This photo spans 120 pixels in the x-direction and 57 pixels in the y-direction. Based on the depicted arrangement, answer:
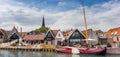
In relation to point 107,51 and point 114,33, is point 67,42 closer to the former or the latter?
point 114,33

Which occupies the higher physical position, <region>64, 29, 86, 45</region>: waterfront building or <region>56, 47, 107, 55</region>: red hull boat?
<region>64, 29, 86, 45</region>: waterfront building

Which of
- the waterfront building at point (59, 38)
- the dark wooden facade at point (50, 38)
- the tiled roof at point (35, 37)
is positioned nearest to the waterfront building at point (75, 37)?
the waterfront building at point (59, 38)

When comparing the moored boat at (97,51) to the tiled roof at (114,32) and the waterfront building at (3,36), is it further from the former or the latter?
the waterfront building at (3,36)

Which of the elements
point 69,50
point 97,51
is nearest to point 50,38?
point 69,50

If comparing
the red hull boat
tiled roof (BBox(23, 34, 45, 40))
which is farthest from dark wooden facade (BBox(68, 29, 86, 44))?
the red hull boat

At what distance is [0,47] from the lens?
93812 millimetres

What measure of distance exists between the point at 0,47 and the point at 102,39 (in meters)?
38.0

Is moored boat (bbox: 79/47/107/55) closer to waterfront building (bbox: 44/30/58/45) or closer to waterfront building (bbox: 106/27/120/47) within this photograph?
waterfront building (bbox: 106/27/120/47)

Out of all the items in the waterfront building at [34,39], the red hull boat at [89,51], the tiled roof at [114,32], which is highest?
the tiled roof at [114,32]

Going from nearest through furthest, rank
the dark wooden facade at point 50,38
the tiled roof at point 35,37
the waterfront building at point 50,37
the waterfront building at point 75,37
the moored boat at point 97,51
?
the moored boat at point 97,51 → the waterfront building at point 75,37 → the waterfront building at point 50,37 → the dark wooden facade at point 50,38 → the tiled roof at point 35,37

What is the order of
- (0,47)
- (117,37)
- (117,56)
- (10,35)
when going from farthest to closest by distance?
(10,35) → (0,47) → (117,37) → (117,56)

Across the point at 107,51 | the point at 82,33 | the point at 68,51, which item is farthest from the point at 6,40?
the point at 107,51

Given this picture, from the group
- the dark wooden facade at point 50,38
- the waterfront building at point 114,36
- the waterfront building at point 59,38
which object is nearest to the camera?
the waterfront building at point 114,36

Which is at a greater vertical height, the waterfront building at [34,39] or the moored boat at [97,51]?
the waterfront building at [34,39]
